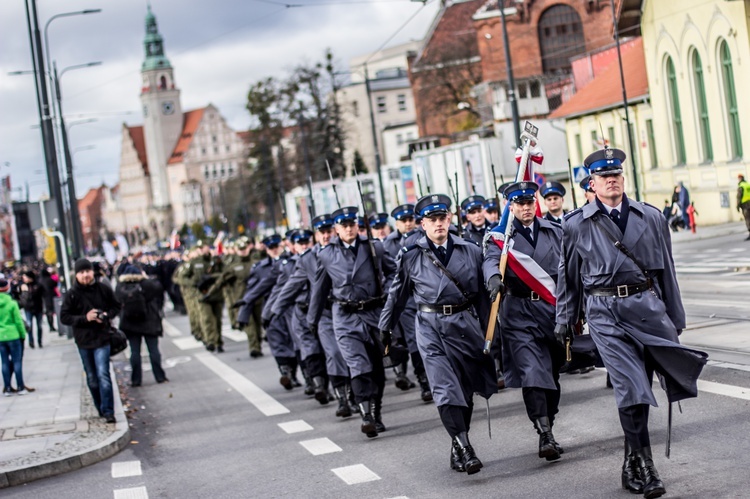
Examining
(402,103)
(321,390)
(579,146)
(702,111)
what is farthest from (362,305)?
(402,103)

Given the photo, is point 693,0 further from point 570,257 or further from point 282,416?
point 570,257

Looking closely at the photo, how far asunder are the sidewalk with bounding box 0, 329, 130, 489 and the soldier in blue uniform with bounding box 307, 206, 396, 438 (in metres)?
2.52

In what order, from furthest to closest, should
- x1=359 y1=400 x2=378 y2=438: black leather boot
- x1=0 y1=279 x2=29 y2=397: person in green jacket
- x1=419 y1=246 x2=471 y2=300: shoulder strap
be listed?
x1=0 y1=279 x2=29 y2=397: person in green jacket, x1=359 y1=400 x2=378 y2=438: black leather boot, x1=419 y1=246 x2=471 y2=300: shoulder strap

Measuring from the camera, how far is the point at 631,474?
296 inches

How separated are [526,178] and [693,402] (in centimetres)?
227

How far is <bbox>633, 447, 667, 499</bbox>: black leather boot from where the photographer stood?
723 cm

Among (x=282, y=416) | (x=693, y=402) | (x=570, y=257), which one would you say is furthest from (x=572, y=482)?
(x=282, y=416)

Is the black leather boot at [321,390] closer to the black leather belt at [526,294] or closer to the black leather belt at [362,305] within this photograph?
the black leather belt at [362,305]

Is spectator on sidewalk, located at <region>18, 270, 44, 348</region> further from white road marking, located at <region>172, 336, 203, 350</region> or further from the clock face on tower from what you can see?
the clock face on tower

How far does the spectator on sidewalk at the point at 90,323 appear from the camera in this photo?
547 inches

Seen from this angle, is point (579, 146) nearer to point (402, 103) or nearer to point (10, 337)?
point (10, 337)

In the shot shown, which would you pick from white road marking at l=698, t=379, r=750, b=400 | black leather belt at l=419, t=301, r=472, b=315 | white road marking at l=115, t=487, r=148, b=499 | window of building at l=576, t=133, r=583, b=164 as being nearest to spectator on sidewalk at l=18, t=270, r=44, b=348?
white road marking at l=115, t=487, r=148, b=499

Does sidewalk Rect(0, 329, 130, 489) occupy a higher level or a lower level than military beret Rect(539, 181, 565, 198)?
lower

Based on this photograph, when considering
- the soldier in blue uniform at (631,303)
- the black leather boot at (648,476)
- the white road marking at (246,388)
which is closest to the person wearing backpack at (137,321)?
the white road marking at (246,388)
